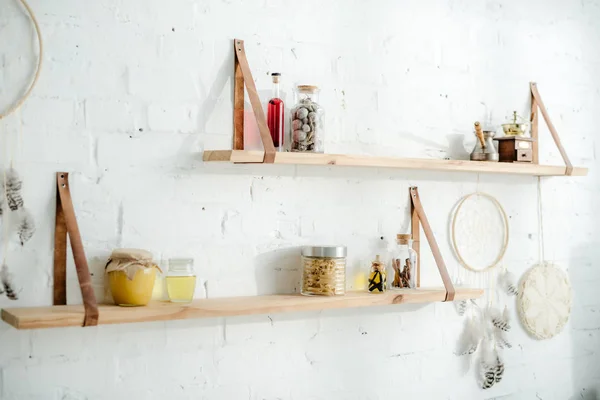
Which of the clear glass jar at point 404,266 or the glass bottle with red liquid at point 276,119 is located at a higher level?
the glass bottle with red liquid at point 276,119

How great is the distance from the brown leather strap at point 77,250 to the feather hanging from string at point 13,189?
0.09 meters

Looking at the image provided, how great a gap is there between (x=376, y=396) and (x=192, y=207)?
0.81m

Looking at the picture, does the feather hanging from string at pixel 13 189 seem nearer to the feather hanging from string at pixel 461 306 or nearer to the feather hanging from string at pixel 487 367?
the feather hanging from string at pixel 461 306

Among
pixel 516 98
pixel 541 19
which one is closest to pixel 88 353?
pixel 516 98

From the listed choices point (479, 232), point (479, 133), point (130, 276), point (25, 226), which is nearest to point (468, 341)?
point (479, 232)

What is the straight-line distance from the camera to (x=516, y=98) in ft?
8.13

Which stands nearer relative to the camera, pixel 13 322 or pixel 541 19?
pixel 13 322

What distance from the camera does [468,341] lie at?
2340 mm

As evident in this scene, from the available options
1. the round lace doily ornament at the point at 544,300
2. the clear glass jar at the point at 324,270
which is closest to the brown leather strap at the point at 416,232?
the clear glass jar at the point at 324,270

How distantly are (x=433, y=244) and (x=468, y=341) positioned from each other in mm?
402

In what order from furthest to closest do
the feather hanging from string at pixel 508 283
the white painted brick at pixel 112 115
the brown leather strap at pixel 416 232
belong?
the feather hanging from string at pixel 508 283
the brown leather strap at pixel 416 232
the white painted brick at pixel 112 115

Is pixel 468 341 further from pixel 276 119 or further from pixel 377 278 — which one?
pixel 276 119

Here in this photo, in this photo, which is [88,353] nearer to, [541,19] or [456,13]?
[456,13]

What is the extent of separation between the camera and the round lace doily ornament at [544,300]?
2.47 meters
